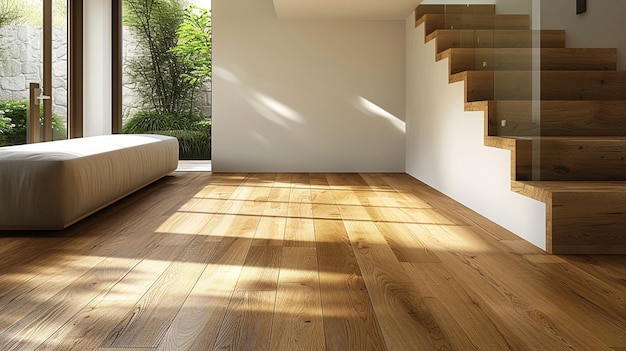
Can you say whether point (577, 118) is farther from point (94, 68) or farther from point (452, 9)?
point (94, 68)

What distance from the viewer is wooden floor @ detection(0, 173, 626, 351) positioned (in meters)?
1.55

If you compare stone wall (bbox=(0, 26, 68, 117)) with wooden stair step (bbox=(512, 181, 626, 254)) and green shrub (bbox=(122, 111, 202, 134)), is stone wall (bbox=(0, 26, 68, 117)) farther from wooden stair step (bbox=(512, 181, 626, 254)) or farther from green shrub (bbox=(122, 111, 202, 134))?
wooden stair step (bbox=(512, 181, 626, 254))

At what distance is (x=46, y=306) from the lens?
70.6 inches

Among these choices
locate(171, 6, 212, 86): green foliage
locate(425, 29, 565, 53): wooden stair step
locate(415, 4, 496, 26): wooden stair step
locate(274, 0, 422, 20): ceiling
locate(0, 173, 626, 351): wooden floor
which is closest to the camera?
locate(0, 173, 626, 351): wooden floor

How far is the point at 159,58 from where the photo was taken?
6.53m

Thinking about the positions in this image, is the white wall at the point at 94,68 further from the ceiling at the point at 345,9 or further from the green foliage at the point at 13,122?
the ceiling at the point at 345,9

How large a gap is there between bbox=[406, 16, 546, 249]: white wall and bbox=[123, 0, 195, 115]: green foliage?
2243 millimetres

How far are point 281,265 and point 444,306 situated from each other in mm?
694

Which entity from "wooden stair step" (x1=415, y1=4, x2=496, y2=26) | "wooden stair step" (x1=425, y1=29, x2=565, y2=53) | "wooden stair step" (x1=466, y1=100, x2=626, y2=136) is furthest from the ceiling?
"wooden stair step" (x1=466, y1=100, x2=626, y2=136)

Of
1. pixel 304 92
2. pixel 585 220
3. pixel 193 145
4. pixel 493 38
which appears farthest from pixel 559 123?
pixel 193 145

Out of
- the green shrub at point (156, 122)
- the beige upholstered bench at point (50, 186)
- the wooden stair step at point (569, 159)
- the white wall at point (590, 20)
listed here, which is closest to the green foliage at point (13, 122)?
the green shrub at point (156, 122)

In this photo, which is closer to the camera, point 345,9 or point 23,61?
point 23,61

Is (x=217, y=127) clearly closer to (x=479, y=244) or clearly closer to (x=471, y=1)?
(x=471, y=1)

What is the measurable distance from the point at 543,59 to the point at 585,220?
3.20 ft
